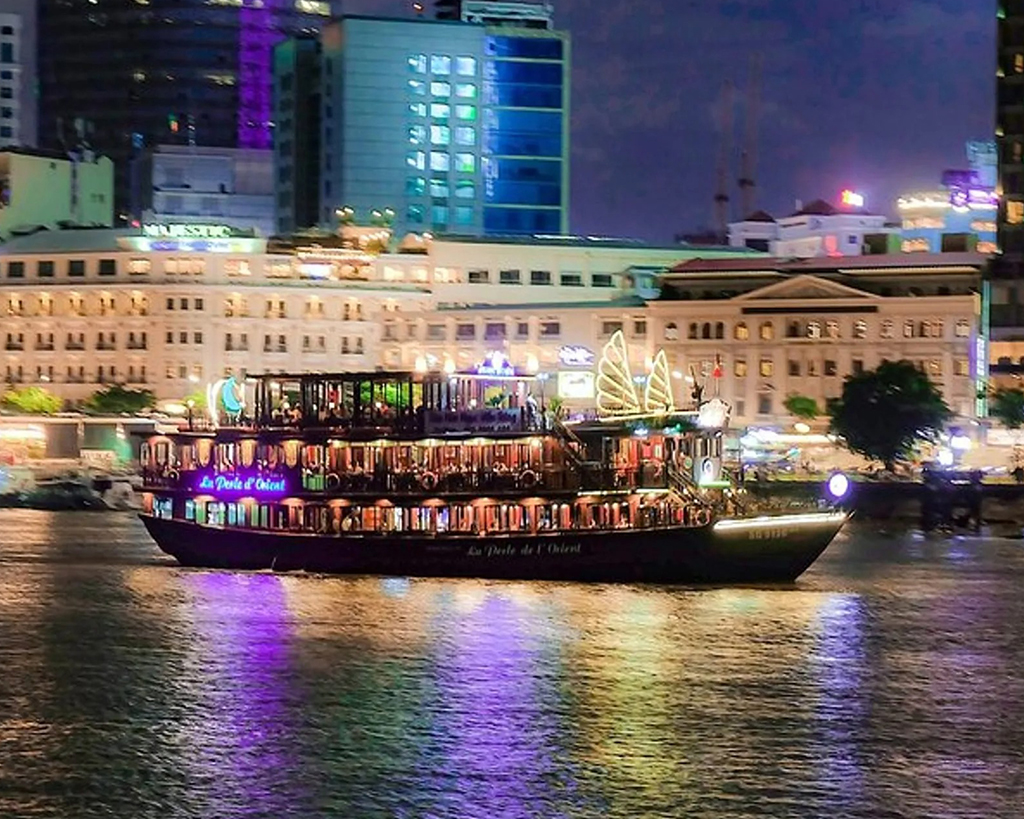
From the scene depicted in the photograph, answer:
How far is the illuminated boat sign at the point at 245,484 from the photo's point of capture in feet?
245

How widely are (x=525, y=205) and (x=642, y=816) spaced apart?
154 m

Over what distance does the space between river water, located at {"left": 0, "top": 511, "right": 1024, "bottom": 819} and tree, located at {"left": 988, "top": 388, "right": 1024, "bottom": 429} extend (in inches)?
2340

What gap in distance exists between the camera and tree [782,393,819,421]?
139m

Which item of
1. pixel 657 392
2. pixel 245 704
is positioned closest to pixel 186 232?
pixel 657 392

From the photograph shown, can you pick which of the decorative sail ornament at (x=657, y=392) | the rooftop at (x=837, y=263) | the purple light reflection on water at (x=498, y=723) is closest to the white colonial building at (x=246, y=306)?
the rooftop at (x=837, y=263)

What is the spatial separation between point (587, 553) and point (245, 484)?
40.4 feet

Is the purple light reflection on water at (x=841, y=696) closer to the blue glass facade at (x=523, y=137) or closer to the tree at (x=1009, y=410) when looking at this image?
the tree at (x=1009, y=410)

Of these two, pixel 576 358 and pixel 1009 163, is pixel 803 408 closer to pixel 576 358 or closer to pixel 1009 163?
pixel 576 358

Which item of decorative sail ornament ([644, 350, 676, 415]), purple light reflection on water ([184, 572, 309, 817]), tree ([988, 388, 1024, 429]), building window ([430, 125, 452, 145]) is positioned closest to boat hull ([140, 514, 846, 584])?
purple light reflection on water ([184, 572, 309, 817])

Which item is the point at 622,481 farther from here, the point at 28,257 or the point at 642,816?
the point at 28,257

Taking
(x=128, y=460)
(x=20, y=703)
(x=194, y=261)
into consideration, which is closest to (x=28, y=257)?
(x=194, y=261)

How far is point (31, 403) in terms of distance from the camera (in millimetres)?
148375

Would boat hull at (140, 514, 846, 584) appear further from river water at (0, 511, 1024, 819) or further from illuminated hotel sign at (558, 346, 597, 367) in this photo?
illuminated hotel sign at (558, 346, 597, 367)

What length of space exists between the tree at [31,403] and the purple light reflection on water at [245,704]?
79822 millimetres
